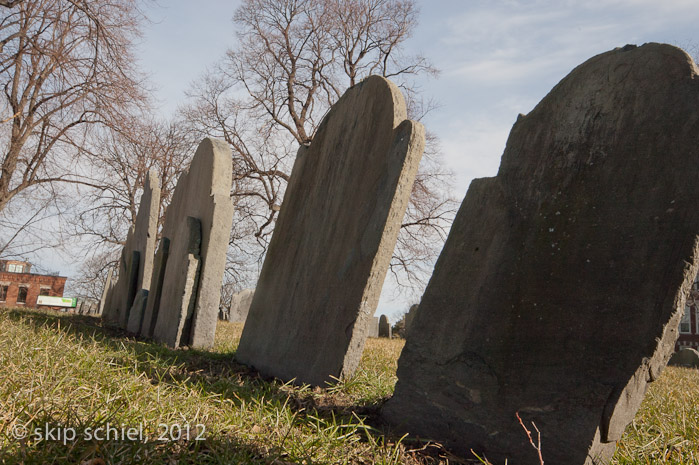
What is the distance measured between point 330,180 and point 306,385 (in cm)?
146

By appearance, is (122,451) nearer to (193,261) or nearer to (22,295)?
(193,261)

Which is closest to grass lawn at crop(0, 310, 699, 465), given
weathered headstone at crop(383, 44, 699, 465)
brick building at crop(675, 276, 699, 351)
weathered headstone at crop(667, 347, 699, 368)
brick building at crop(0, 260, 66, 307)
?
weathered headstone at crop(383, 44, 699, 465)

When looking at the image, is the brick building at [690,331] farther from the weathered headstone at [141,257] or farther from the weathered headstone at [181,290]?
the weathered headstone at [181,290]

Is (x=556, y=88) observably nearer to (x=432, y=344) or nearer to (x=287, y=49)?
(x=432, y=344)

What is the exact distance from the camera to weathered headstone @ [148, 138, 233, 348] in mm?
5023

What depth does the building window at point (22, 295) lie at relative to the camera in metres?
34.0

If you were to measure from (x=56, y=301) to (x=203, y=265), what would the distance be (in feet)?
102

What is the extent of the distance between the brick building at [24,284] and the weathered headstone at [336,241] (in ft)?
113

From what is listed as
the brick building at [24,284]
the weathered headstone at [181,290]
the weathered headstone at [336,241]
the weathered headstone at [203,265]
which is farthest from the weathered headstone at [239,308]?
the brick building at [24,284]

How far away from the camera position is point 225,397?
2887 mm

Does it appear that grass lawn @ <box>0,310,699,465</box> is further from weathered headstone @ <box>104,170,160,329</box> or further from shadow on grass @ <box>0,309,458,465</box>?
weathered headstone @ <box>104,170,160,329</box>

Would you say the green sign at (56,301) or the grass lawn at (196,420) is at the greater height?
the grass lawn at (196,420)

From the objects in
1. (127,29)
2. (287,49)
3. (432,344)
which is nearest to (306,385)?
(432,344)

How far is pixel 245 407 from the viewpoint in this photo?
8.53 feet
